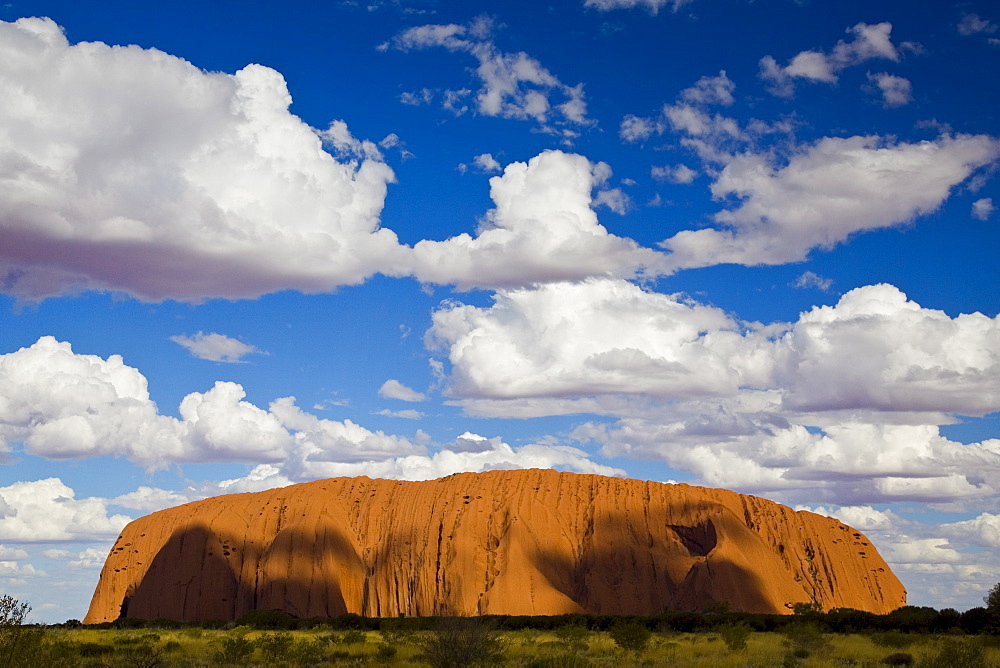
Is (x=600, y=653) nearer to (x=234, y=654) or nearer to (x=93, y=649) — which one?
(x=234, y=654)

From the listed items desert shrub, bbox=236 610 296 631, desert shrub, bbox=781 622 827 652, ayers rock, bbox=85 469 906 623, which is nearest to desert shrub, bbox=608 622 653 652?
desert shrub, bbox=781 622 827 652

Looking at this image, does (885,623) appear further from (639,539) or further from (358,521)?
(358,521)

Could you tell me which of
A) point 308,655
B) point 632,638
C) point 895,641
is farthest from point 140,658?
point 895,641

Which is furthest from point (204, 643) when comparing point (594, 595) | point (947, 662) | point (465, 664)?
point (594, 595)

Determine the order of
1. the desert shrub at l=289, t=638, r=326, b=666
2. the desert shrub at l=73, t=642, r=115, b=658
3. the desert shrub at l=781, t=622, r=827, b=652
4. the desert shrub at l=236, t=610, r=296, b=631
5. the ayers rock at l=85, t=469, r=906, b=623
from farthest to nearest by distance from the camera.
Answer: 1. the ayers rock at l=85, t=469, r=906, b=623
2. the desert shrub at l=236, t=610, r=296, b=631
3. the desert shrub at l=781, t=622, r=827, b=652
4. the desert shrub at l=73, t=642, r=115, b=658
5. the desert shrub at l=289, t=638, r=326, b=666

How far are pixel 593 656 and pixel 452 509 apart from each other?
66849 mm

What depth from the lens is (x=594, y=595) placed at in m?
89.1

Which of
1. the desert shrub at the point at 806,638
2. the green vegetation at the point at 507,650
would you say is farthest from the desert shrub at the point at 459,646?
the desert shrub at the point at 806,638

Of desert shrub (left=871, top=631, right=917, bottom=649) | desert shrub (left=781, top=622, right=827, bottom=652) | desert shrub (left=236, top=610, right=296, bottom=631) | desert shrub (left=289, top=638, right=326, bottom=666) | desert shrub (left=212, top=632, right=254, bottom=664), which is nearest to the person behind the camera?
desert shrub (left=289, top=638, right=326, bottom=666)

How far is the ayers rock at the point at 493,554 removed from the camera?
290 ft

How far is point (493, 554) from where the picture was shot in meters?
93.3

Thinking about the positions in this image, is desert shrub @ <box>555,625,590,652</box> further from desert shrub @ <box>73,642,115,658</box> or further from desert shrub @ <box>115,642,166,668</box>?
desert shrub @ <box>73,642,115,658</box>

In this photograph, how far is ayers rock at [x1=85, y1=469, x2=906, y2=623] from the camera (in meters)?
88.4

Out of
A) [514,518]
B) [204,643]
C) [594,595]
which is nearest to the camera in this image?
[204,643]
